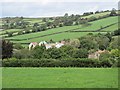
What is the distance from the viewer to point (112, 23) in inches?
3226

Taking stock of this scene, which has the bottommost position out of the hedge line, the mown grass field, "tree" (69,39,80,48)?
the hedge line

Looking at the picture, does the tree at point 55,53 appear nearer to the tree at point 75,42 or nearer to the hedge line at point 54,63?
the tree at point 75,42

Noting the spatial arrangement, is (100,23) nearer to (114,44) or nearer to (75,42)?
(75,42)

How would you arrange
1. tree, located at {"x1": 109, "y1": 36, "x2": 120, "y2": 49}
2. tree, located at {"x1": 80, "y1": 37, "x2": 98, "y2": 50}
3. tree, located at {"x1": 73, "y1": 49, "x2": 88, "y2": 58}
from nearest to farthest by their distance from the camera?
tree, located at {"x1": 73, "y1": 49, "x2": 88, "y2": 58}
tree, located at {"x1": 109, "y1": 36, "x2": 120, "y2": 49}
tree, located at {"x1": 80, "y1": 37, "x2": 98, "y2": 50}

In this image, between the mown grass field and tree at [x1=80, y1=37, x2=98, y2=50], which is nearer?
the mown grass field

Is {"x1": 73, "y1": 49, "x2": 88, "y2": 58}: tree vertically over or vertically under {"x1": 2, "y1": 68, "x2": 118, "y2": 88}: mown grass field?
under

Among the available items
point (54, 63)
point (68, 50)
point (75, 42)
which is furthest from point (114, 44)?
point (54, 63)

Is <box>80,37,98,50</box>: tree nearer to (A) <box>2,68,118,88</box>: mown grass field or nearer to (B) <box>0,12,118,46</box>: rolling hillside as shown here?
(B) <box>0,12,118,46</box>: rolling hillside

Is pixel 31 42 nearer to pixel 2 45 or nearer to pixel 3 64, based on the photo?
pixel 2 45

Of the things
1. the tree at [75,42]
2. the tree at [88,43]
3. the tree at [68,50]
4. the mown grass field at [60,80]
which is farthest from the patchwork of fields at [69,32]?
the mown grass field at [60,80]

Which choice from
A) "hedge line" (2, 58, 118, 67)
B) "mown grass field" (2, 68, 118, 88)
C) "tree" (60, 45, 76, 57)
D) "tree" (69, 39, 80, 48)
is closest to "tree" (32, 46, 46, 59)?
"tree" (60, 45, 76, 57)

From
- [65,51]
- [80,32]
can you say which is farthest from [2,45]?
[80,32]

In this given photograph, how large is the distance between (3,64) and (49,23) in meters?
53.6

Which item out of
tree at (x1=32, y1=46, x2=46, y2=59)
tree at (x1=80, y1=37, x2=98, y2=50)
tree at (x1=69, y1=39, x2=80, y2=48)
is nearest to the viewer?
tree at (x1=32, y1=46, x2=46, y2=59)
